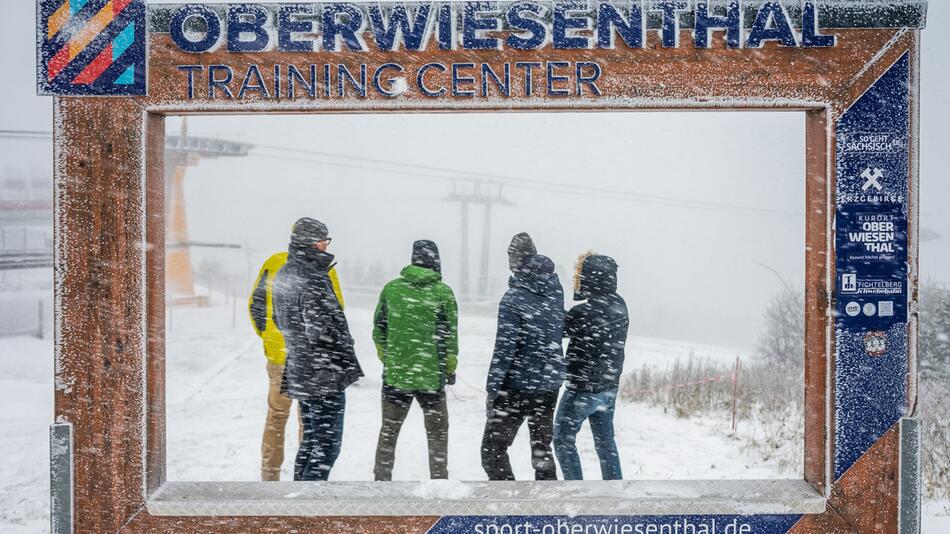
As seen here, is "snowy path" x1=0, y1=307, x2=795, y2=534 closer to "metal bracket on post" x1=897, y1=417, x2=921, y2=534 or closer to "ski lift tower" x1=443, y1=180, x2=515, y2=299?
"metal bracket on post" x1=897, y1=417, x2=921, y2=534

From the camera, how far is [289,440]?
7.33m

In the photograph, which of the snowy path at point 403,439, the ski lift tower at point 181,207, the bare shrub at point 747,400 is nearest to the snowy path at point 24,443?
the snowy path at point 403,439

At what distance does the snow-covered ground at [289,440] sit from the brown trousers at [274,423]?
1256mm

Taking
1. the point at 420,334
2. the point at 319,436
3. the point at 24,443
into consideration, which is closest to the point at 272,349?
the point at 319,436

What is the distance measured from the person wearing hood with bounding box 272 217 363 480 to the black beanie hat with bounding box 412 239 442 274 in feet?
1.86

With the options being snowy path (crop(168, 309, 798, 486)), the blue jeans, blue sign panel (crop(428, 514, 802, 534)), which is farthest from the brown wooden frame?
snowy path (crop(168, 309, 798, 486))

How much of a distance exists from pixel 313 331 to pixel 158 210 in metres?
1.21

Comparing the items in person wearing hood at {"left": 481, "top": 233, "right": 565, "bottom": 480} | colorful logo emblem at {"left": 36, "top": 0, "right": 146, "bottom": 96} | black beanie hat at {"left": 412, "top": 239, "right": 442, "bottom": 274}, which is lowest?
person wearing hood at {"left": 481, "top": 233, "right": 565, "bottom": 480}

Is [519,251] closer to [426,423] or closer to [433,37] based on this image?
[426,423]

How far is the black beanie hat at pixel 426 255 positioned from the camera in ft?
15.5

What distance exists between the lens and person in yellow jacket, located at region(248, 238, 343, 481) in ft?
15.8

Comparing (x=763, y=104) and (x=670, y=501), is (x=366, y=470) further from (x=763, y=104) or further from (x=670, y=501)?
(x=763, y=104)

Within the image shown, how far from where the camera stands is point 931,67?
35469mm

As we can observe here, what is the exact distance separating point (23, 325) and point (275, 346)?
69.5 feet
